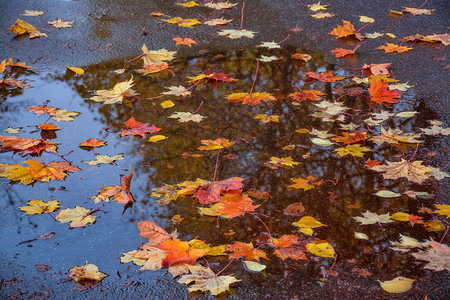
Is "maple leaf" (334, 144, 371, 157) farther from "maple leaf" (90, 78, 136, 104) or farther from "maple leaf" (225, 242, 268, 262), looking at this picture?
"maple leaf" (90, 78, 136, 104)

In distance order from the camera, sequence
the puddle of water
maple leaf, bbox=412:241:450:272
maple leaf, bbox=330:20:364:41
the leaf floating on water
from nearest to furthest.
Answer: the leaf floating on water → maple leaf, bbox=412:241:450:272 → the puddle of water → maple leaf, bbox=330:20:364:41

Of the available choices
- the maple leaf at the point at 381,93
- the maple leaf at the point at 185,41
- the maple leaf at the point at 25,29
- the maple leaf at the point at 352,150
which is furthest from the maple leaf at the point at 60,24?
the maple leaf at the point at 352,150

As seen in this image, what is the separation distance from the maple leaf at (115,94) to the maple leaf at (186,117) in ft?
1.86

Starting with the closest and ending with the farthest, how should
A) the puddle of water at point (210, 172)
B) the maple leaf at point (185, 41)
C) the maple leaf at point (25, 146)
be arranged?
the puddle of water at point (210, 172), the maple leaf at point (25, 146), the maple leaf at point (185, 41)

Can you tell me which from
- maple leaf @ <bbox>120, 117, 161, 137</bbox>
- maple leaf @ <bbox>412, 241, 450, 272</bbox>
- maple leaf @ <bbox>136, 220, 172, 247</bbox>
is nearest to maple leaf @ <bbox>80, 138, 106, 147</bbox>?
maple leaf @ <bbox>120, 117, 161, 137</bbox>

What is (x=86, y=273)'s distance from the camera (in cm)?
205

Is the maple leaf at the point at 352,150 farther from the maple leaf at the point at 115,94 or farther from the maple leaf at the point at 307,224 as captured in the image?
the maple leaf at the point at 115,94

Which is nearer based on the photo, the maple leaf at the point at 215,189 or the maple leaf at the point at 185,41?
the maple leaf at the point at 215,189

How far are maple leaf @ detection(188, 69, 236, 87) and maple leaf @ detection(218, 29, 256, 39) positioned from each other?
0.98 m

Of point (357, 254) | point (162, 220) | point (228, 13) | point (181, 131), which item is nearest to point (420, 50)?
point (228, 13)

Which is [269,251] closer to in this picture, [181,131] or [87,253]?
[87,253]

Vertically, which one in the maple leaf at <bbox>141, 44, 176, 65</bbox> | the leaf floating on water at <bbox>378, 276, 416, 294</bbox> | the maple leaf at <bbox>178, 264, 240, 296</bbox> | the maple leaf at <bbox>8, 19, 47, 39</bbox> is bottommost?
the maple leaf at <bbox>178, 264, 240, 296</bbox>

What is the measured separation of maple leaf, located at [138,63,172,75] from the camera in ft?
13.7

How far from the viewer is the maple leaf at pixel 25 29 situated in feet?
15.9
